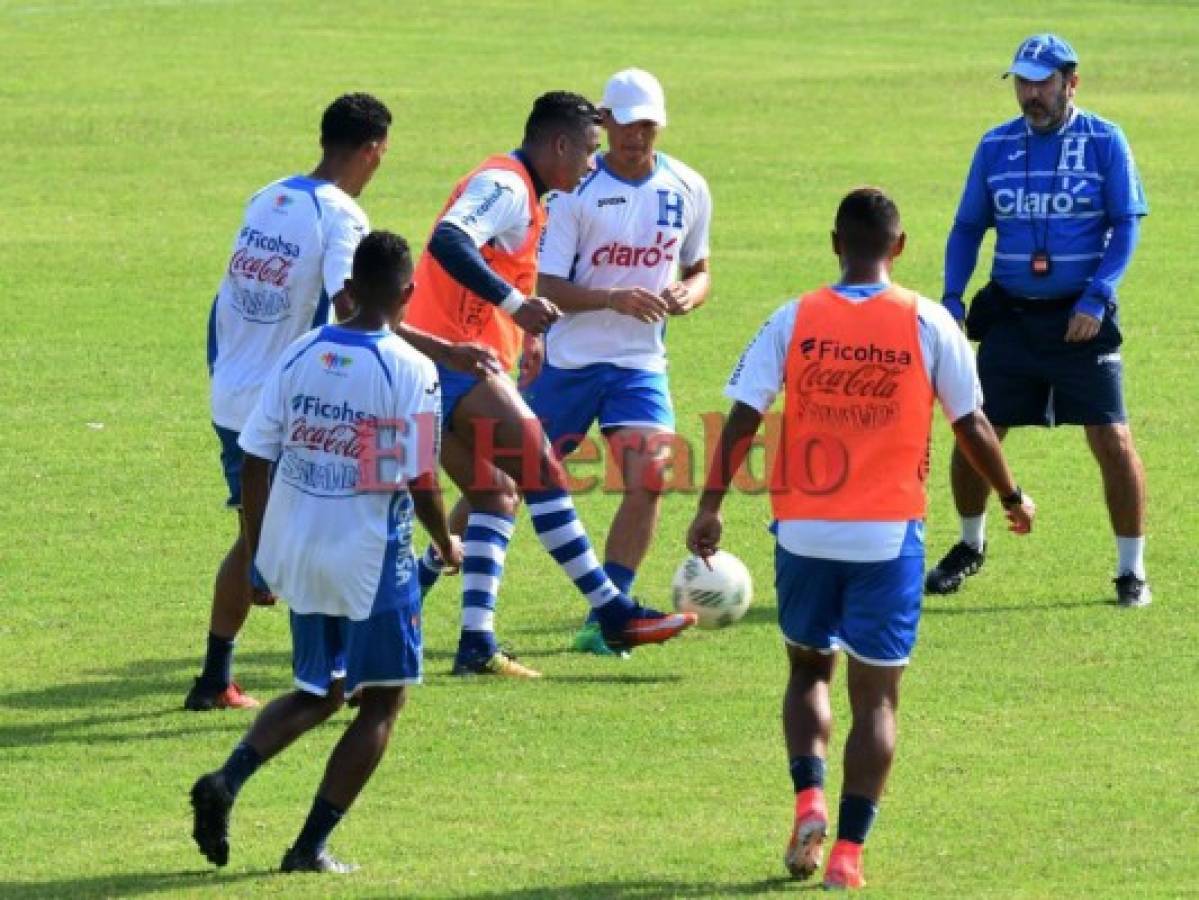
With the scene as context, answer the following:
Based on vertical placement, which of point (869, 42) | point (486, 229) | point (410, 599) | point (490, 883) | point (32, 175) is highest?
point (869, 42)

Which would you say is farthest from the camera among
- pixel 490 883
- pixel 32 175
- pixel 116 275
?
pixel 32 175

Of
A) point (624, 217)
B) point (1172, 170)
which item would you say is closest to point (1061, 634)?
point (624, 217)

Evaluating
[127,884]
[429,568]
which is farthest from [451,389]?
[127,884]

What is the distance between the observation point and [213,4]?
39.9m

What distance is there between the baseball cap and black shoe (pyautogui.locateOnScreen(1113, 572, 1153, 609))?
2972 mm

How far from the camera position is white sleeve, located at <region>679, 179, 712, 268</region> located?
12.1 m

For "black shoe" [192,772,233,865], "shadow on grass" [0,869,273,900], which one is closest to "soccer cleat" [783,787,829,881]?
"shadow on grass" [0,869,273,900]

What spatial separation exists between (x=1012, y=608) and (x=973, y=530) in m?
0.69

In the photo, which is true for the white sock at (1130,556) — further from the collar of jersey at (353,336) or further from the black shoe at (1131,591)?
the collar of jersey at (353,336)

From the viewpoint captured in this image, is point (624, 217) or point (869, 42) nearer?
point (624, 217)

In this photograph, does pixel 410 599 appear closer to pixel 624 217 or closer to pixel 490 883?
pixel 490 883

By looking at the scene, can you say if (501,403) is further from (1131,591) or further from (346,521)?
(1131,591)

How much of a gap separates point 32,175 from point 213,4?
13881 mm

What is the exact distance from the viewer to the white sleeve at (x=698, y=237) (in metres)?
12.1
